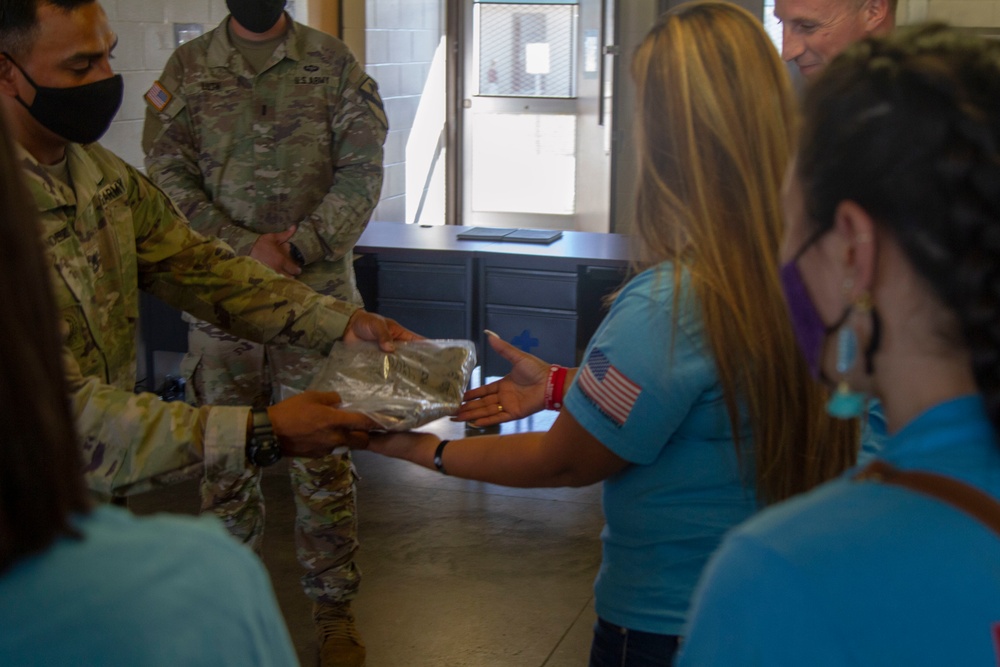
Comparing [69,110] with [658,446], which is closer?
[658,446]

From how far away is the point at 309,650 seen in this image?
2.87 meters

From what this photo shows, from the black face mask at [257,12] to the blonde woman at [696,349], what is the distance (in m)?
1.85

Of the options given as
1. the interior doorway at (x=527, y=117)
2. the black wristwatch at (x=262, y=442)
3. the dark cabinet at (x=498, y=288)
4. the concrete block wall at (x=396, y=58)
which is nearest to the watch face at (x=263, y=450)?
the black wristwatch at (x=262, y=442)

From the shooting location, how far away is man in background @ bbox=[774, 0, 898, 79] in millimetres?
2307

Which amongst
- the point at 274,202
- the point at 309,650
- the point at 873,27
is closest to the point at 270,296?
the point at 274,202

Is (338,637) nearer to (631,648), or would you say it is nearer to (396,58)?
(631,648)

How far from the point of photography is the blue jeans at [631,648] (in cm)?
141

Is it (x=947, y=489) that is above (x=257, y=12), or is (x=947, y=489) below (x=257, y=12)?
below

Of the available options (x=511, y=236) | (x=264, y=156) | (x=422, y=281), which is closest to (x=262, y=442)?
(x=264, y=156)

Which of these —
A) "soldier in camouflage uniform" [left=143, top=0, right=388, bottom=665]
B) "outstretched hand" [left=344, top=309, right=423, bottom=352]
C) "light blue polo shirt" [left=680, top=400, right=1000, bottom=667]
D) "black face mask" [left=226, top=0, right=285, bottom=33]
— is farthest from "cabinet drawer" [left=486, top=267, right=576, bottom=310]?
"light blue polo shirt" [left=680, top=400, right=1000, bottom=667]

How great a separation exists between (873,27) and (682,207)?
4.10 ft

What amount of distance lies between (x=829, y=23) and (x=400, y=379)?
1.28 m

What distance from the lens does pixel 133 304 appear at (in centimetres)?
192

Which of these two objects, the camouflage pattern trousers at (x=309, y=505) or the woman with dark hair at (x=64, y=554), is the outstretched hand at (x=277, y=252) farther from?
the woman with dark hair at (x=64, y=554)
